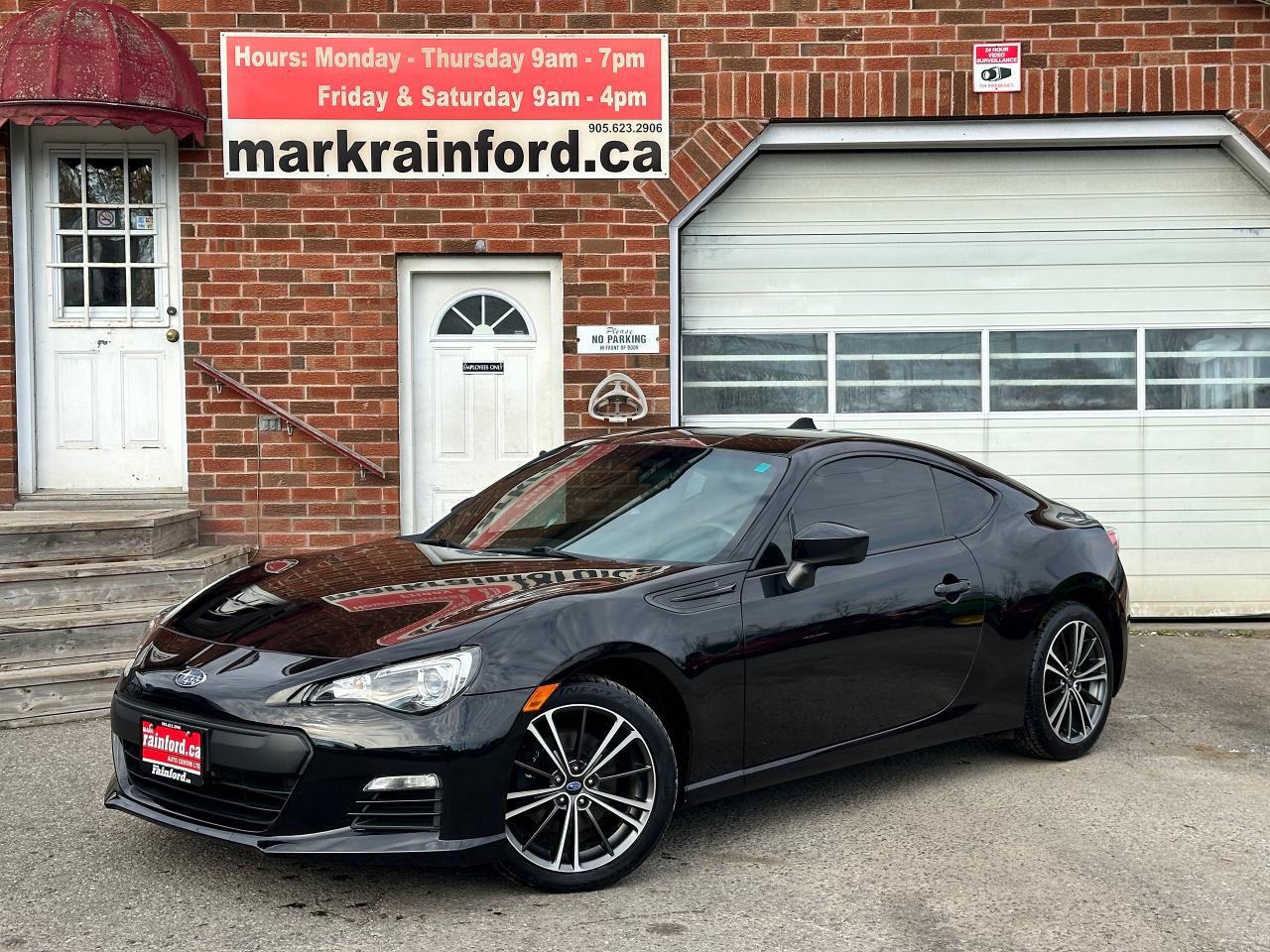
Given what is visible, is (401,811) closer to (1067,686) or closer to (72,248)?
(1067,686)

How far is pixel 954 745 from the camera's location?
6273 mm

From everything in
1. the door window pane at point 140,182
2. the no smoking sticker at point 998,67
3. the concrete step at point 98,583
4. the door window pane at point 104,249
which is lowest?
the concrete step at point 98,583

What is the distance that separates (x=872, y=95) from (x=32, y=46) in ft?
17.6

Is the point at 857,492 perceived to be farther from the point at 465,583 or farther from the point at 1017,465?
the point at 1017,465

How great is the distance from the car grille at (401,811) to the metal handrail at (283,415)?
556 cm

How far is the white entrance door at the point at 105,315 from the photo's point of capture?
9461mm

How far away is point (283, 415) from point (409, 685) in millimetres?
5695

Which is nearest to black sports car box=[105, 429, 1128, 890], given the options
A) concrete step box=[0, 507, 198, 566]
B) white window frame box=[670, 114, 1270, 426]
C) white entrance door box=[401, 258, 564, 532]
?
concrete step box=[0, 507, 198, 566]

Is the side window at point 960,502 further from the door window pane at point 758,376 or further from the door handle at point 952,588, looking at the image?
the door window pane at point 758,376

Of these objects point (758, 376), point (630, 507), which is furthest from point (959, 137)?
point (630, 507)

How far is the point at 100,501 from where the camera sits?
9367 millimetres

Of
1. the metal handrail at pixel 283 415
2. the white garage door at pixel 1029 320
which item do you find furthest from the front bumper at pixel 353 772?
the white garage door at pixel 1029 320

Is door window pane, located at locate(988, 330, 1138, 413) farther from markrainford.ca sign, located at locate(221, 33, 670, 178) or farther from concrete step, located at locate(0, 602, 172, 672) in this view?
concrete step, located at locate(0, 602, 172, 672)

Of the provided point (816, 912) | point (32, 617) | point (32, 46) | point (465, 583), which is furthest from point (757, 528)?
point (32, 46)
